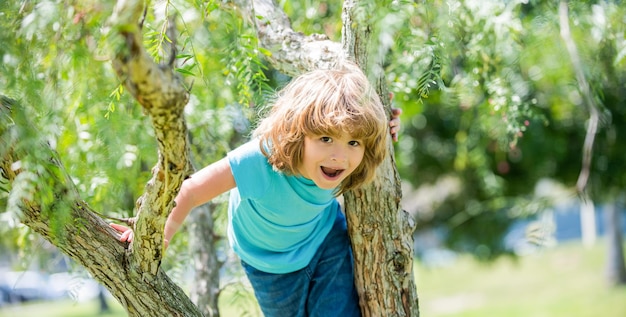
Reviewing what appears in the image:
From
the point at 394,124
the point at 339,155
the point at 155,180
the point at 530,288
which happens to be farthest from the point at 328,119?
the point at 530,288

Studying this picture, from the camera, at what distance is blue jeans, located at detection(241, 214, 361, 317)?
7.03 feet

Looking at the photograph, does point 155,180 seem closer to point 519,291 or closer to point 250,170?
point 250,170

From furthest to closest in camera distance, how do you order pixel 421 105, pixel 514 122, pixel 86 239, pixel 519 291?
1. pixel 519 291
2. pixel 421 105
3. pixel 514 122
4. pixel 86 239

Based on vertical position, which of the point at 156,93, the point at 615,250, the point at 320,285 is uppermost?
the point at 615,250

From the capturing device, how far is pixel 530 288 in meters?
9.26

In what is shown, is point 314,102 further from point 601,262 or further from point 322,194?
point 601,262

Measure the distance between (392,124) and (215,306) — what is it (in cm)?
117

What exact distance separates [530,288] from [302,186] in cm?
788

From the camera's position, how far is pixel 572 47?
258 cm

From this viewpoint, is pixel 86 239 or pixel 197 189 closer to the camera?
pixel 86 239

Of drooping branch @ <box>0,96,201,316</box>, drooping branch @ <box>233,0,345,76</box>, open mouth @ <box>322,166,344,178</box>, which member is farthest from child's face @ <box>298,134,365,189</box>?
drooping branch @ <box>0,96,201,316</box>

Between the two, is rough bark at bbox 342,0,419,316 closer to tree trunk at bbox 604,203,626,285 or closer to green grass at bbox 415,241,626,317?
green grass at bbox 415,241,626,317

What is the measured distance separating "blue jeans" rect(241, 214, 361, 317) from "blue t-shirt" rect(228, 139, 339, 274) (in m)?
0.04

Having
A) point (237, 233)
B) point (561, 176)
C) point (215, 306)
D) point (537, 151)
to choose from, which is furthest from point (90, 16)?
point (561, 176)
